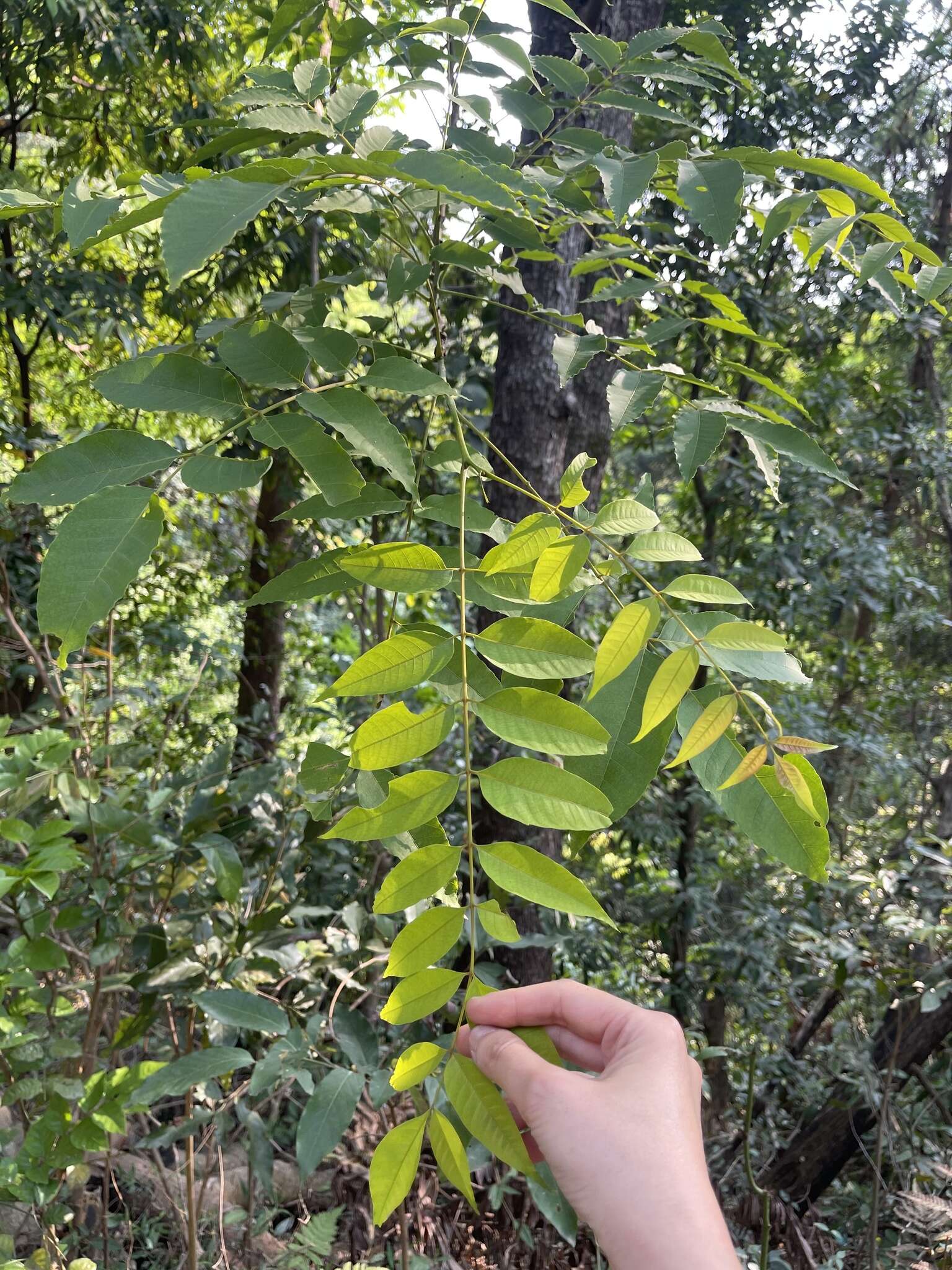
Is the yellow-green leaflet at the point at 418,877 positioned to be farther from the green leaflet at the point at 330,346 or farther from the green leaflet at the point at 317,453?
the green leaflet at the point at 330,346

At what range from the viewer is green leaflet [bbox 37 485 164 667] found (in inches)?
20.6

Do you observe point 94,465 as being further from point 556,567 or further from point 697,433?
point 697,433

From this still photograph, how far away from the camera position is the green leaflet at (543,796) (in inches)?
21.0

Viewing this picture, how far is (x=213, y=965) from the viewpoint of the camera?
1.40 m

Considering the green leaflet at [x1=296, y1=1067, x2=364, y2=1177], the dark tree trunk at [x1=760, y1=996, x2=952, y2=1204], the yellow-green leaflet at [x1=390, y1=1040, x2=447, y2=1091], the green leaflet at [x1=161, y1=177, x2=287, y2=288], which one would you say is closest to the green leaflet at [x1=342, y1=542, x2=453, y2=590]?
the green leaflet at [x1=161, y1=177, x2=287, y2=288]

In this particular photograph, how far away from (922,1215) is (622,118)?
7.78 feet

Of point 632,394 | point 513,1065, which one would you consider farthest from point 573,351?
point 513,1065

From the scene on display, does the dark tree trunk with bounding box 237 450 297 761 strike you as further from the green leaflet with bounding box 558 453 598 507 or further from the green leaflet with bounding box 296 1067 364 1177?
the green leaflet with bounding box 558 453 598 507

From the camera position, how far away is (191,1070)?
1086 mm

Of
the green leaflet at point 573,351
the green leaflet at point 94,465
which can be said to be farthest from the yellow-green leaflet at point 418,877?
the green leaflet at point 573,351

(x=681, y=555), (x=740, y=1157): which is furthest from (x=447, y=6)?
(x=740, y=1157)

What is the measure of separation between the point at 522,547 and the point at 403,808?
20 centimetres

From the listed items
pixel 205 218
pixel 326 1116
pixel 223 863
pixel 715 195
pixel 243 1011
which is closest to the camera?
pixel 205 218

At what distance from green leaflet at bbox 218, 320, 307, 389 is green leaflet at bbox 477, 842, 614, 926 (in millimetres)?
374
